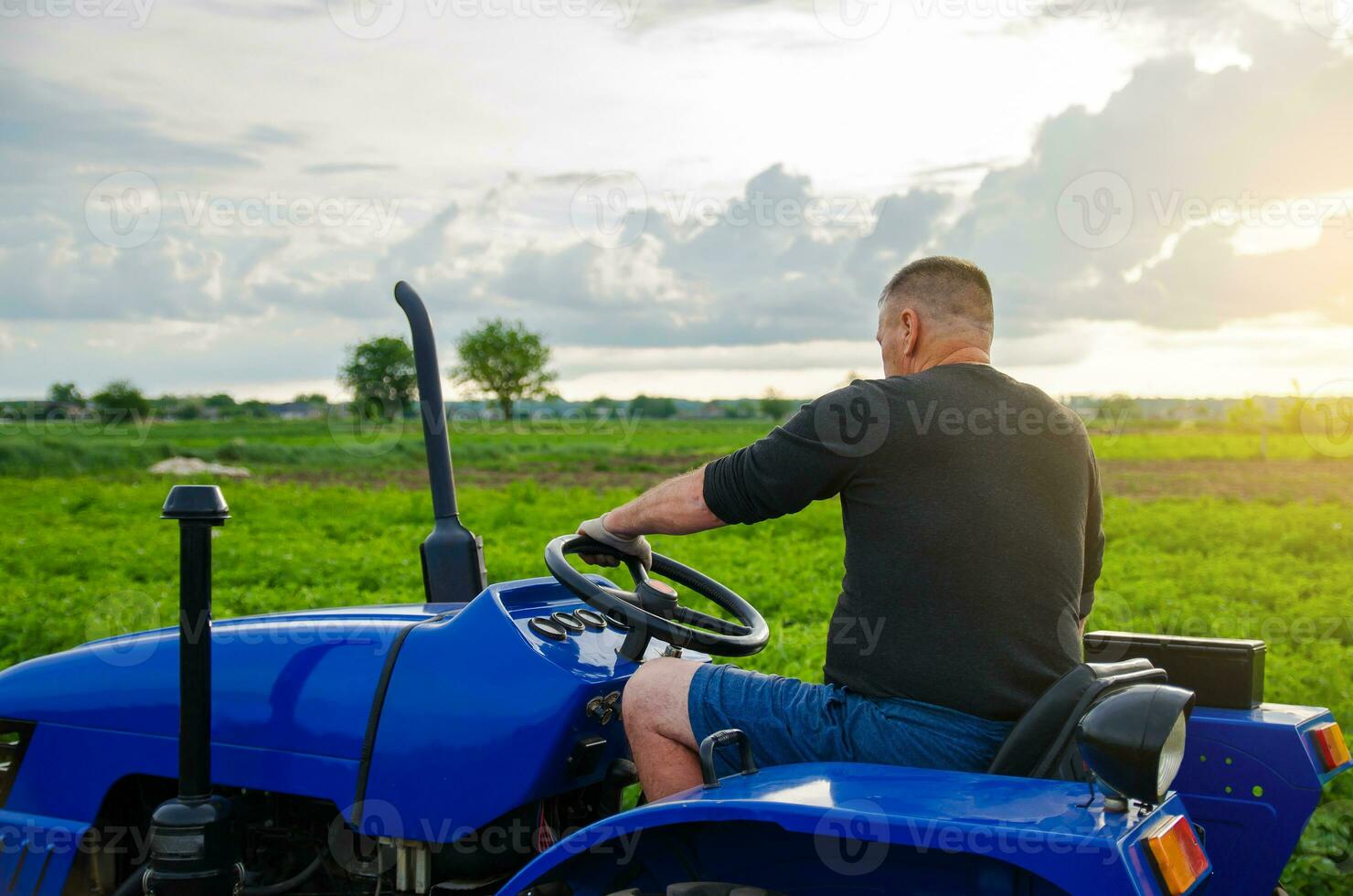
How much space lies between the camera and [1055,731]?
76.9 inches

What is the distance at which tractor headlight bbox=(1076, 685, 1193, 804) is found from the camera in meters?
1.57

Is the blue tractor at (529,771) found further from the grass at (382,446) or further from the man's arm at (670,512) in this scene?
the grass at (382,446)

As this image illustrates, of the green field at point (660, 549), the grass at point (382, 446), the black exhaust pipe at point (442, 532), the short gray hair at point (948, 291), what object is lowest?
the green field at point (660, 549)

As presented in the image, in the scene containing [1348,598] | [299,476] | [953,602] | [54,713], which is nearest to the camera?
[953,602]

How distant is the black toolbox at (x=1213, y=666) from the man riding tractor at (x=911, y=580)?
0.42 meters

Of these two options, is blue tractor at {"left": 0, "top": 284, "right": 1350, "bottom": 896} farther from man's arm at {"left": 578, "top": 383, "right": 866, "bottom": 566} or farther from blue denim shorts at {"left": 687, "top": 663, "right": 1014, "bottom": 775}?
man's arm at {"left": 578, "top": 383, "right": 866, "bottom": 566}

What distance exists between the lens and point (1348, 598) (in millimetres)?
7582

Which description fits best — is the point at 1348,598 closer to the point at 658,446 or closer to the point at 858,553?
the point at 858,553

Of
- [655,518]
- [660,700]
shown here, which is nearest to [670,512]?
[655,518]

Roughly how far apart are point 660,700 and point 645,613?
0.17m

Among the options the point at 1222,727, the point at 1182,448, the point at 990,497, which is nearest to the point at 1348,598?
the point at 1222,727

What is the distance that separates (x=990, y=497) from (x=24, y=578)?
9.92 m

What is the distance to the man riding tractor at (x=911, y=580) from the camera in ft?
6.83

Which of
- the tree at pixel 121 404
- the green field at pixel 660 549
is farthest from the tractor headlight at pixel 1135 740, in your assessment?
the tree at pixel 121 404
